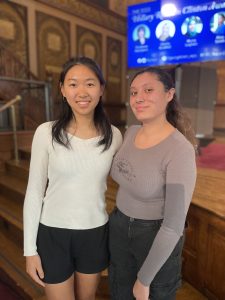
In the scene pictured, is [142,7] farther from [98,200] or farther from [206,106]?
[98,200]

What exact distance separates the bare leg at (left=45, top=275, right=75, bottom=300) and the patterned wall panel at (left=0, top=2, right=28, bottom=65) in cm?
556

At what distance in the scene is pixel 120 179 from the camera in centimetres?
119

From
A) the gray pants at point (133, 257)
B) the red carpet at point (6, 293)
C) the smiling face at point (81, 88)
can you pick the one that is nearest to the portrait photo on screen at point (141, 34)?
the smiling face at point (81, 88)

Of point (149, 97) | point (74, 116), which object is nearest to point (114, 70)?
→ point (74, 116)

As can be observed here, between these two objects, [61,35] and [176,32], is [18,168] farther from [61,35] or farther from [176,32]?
[61,35]

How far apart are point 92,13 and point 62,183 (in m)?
7.30

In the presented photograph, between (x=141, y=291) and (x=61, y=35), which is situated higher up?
(x=61, y=35)

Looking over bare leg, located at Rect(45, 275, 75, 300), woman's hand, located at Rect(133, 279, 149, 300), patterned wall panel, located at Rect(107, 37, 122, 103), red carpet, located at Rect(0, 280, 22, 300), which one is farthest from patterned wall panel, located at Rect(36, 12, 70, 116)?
woman's hand, located at Rect(133, 279, 149, 300)

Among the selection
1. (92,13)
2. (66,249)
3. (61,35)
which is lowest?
(66,249)

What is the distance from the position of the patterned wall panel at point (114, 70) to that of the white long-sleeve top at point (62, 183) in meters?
7.23

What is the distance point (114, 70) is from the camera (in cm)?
832

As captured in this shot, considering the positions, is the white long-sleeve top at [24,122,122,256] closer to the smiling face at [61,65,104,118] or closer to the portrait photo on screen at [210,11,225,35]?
the smiling face at [61,65,104,118]

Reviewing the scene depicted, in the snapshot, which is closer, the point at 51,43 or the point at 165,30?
the point at 165,30

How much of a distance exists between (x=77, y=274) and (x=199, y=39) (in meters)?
3.80
